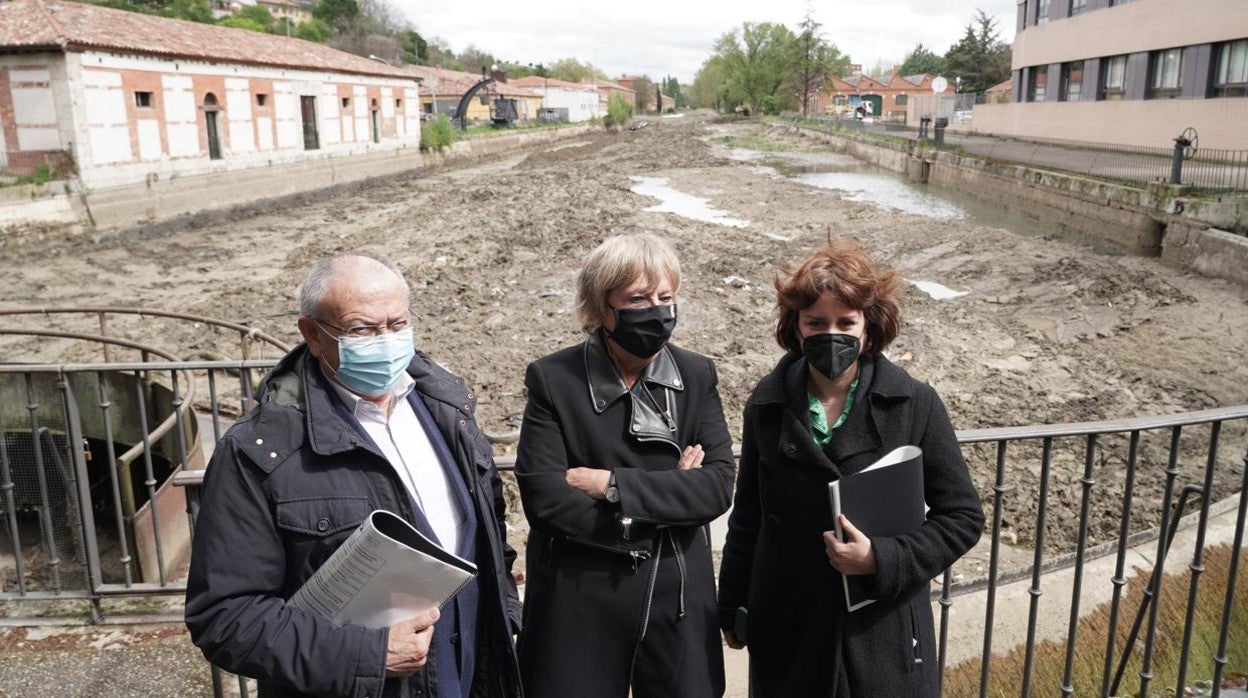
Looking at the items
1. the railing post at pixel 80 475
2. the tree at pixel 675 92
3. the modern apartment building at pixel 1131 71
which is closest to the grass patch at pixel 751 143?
the modern apartment building at pixel 1131 71

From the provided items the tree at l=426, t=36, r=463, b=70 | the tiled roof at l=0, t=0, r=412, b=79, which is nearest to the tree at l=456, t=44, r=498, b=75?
the tree at l=426, t=36, r=463, b=70

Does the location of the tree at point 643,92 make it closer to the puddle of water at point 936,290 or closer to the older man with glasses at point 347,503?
the puddle of water at point 936,290

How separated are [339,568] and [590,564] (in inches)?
26.0

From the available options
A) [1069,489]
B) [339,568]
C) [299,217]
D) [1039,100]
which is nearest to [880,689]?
[339,568]

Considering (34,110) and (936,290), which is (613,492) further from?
(34,110)

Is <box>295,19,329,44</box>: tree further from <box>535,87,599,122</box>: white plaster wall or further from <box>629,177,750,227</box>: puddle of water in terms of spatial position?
<box>629,177,750,227</box>: puddle of water

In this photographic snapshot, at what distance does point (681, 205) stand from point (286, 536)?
25.9m

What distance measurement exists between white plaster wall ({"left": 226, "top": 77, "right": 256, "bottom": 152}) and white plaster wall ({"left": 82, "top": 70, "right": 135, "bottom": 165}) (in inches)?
225

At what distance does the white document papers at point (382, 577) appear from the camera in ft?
5.87

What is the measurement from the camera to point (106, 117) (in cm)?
2464

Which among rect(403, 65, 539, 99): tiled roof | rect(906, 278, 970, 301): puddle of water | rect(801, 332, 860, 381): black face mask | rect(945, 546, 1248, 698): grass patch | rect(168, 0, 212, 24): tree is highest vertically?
rect(168, 0, 212, 24): tree

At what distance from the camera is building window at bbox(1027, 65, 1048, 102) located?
36.6 metres

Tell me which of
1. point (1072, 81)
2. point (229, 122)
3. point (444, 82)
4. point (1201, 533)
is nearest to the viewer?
point (1201, 533)

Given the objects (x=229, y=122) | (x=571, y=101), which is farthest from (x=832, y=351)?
(x=571, y=101)
